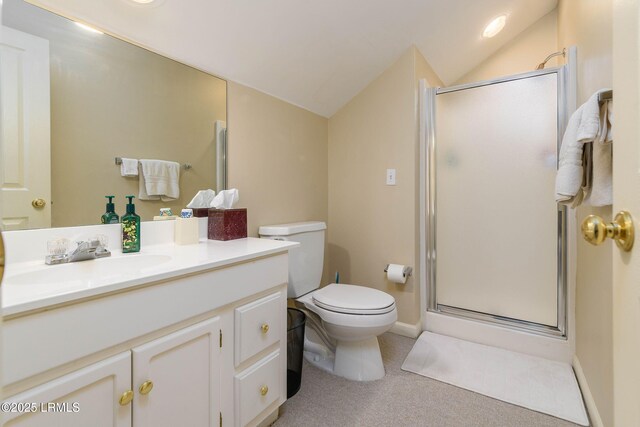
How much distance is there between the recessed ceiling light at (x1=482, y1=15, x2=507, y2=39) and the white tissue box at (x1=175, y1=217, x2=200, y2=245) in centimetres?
238

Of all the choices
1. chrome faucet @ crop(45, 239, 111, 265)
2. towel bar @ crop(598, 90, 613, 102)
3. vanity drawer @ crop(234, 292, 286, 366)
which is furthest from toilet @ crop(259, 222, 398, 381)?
towel bar @ crop(598, 90, 613, 102)

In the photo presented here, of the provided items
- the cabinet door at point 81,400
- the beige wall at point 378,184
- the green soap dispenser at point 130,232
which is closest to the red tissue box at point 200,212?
the green soap dispenser at point 130,232

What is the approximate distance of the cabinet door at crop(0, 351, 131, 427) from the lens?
2.24ft

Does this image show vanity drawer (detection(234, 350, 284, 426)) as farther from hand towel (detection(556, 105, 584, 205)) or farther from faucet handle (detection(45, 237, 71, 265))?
hand towel (detection(556, 105, 584, 205))

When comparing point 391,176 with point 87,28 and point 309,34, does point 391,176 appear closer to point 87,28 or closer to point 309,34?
point 309,34

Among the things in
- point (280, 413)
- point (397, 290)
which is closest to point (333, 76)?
point (397, 290)

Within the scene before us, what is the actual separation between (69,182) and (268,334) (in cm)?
95

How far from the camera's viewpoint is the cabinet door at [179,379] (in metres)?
0.88

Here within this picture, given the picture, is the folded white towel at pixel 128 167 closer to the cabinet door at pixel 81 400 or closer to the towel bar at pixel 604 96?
the cabinet door at pixel 81 400

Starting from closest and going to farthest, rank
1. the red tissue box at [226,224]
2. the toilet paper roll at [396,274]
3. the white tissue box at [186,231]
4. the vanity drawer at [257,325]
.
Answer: the vanity drawer at [257,325], the white tissue box at [186,231], the red tissue box at [226,224], the toilet paper roll at [396,274]

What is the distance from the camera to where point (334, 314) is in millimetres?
1592

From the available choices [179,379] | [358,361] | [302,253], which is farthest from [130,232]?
[358,361]

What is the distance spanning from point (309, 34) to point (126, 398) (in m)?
1.76

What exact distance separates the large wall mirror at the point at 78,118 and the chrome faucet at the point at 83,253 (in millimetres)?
129
